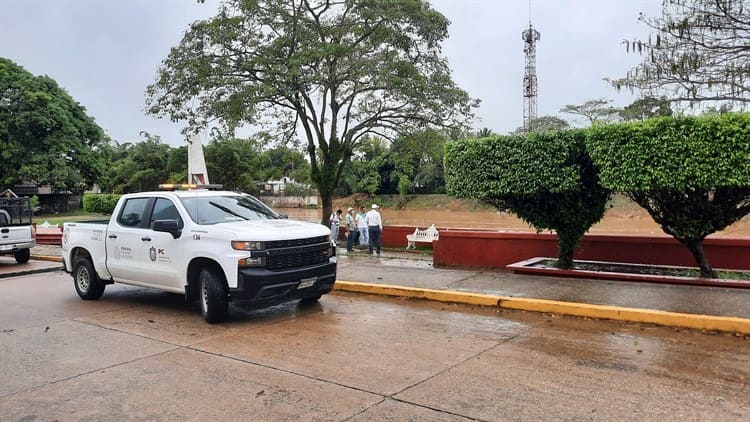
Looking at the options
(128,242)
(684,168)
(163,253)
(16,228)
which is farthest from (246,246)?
(16,228)

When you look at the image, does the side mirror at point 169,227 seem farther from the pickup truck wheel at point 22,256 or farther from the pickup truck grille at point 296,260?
the pickup truck wheel at point 22,256

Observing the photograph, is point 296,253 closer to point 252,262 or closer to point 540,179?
point 252,262

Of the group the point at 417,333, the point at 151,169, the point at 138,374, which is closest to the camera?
the point at 138,374

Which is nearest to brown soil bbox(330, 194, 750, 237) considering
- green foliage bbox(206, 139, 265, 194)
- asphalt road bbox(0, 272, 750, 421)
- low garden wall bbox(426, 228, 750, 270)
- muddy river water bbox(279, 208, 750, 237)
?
muddy river water bbox(279, 208, 750, 237)

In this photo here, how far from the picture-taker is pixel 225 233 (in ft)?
25.2

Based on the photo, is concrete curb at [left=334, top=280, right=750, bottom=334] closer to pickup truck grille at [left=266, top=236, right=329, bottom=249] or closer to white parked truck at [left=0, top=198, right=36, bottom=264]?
pickup truck grille at [left=266, top=236, right=329, bottom=249]

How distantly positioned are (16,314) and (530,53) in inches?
2960

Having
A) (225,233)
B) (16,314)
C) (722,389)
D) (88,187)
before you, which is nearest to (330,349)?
(225,233)

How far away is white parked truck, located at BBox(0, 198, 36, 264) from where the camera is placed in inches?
664

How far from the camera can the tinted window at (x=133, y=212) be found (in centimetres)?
904

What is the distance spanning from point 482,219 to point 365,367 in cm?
4324

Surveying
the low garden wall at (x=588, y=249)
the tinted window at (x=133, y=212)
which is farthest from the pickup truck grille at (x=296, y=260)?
the low garden wall at (x=588, y=249)

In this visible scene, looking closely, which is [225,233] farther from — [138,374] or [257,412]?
→ [257,412]

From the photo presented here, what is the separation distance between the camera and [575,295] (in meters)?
8.80
